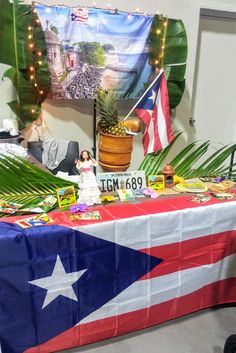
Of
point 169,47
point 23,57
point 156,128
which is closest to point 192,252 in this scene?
point 156,128

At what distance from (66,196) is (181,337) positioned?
0.87 m

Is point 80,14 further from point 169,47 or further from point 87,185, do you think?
point 87,185

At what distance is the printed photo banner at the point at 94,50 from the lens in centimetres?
266

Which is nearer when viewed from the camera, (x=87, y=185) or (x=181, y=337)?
(x=87, y=185)

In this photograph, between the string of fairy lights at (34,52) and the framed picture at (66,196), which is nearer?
the framed picture at (66,196)

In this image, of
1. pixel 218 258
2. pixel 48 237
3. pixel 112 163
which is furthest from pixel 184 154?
pixel 48 237

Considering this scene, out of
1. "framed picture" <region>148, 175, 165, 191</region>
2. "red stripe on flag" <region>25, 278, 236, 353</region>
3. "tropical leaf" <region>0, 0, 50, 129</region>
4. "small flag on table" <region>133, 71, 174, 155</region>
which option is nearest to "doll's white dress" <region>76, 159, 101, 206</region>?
"framed picture" <region>148, 175, 165, 191</region>

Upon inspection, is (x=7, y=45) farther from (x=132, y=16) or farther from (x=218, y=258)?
(x=218, y=258)

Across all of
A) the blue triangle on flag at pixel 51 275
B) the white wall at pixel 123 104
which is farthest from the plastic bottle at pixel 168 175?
the white wall at pixel 123 104

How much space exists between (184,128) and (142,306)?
2427mm

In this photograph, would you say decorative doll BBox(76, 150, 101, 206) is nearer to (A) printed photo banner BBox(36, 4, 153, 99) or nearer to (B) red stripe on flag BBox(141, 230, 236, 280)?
(B) red stripe on flag BBox(141, 230, 236, 280)

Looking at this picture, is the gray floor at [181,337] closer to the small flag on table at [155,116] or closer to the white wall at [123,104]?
the small flag on table at [155,116]

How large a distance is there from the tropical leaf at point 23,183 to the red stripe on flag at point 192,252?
1.68 feet

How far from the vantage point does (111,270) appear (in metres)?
1.41
